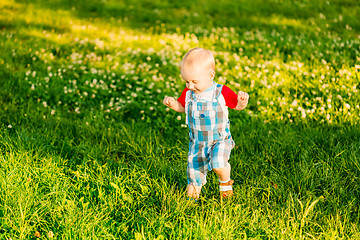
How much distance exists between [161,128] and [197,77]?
7.61ft

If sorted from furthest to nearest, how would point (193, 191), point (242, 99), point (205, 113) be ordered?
1. point (193, 191)
2. point (205, 113)
3. point (242, 99)

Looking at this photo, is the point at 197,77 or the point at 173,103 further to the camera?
the point at 173,103

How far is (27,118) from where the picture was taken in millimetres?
5277

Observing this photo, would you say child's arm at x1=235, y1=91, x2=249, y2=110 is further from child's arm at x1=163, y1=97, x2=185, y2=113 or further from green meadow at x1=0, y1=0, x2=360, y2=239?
green meadow at x1=0, y1=0, x2=360, y2=239

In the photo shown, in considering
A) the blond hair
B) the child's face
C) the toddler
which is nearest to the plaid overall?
the toddler

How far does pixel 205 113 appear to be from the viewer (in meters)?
3.32

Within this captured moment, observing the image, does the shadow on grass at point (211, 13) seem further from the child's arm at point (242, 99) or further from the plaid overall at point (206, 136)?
the child's arm at point (242, 99)

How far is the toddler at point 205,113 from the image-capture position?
123 inches

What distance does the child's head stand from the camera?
3.08 m

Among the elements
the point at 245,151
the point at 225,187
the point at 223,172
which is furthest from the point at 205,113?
the point at 245,151

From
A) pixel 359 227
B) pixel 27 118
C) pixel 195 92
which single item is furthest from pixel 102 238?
pixel 27 118

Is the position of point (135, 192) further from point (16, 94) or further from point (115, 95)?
point (16, 94)

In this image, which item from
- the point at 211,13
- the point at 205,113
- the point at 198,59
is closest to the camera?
the point at 198,59

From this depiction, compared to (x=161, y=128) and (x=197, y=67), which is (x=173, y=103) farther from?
(x=161, y=128)
